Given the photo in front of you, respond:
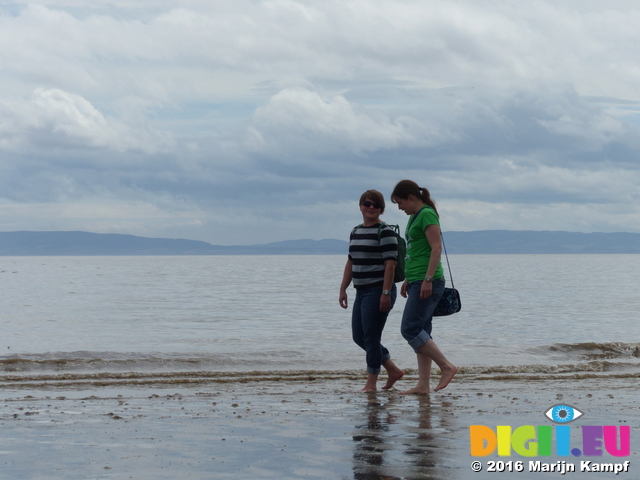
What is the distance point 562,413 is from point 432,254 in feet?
5.99

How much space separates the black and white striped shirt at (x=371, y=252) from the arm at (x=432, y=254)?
1.32 feet

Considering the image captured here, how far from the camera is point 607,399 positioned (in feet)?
24.4

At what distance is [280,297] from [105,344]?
17.9m

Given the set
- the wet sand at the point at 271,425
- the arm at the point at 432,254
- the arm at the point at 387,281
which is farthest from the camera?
the arm at the point at 387,281

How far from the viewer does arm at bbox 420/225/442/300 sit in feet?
23.5

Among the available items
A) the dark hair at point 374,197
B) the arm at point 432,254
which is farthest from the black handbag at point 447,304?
the dark hair at point 374,197

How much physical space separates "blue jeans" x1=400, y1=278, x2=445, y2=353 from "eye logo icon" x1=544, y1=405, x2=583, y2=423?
1.42 m

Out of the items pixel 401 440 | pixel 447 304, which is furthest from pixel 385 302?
pixel 401 440

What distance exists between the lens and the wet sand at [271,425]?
4598 mm

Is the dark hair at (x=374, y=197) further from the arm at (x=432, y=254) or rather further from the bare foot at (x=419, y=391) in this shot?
the bare foot at (x=419, y=391)

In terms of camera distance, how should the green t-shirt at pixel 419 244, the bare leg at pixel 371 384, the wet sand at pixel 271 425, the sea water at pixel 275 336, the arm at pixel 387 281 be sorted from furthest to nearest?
1. the sea water at pixel 275 336
2. the bare leg at pixel 371 384
3. the arm at pixel 387 281
4. the green t-shirt at pixel 419 244
5. the wet sand at pixel 271 425

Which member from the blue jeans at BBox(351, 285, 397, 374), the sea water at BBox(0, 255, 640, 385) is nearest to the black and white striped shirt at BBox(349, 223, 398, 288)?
the blue jeans at BBox(351, 285, 397, 374)

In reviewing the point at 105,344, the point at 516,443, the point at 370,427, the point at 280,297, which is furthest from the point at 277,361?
the point at 280,297

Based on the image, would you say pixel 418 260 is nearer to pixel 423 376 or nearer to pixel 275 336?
pixel 423 376
